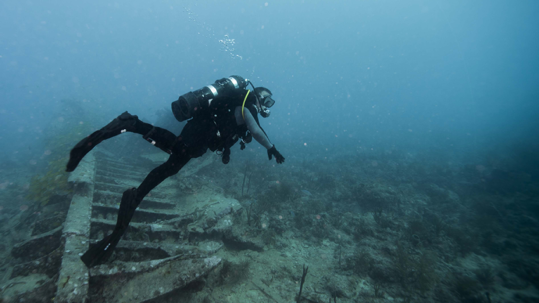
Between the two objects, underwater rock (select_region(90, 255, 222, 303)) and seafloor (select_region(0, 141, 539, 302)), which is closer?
underwater rock (select_region(90, 255, 222, 303))

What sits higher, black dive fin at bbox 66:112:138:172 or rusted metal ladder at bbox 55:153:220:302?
black dive fin at bbox 66:112:138:172

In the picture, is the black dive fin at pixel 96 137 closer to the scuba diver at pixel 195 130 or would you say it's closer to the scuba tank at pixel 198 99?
the scuba diver at pixel 195 130

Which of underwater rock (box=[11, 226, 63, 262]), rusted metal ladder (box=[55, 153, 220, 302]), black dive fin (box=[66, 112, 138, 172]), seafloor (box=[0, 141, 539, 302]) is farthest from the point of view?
underwater rock (box=[11, 226, 63, 262])

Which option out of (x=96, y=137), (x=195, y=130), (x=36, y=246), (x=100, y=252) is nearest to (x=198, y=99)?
(x=195, y=130)

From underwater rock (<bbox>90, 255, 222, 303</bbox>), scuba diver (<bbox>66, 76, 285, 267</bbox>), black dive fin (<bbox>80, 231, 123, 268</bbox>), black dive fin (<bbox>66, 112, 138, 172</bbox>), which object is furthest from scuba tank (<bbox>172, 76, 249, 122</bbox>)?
underwater rock (<bbox>90, 255, 222, 303</bbox>)

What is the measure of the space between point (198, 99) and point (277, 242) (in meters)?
5.55

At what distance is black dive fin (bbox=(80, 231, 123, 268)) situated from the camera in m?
2.75

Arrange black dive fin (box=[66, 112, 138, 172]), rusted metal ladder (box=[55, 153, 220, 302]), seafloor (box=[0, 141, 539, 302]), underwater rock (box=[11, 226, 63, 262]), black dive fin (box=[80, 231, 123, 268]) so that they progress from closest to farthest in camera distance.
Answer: black dive fin (box=[66, 112, 138, 172]) → rusted metal ladder (box=[55, 153, 220, 302]) → black dive fin (box=[80, 231, 123, 268]) → seafloor (box=[0, 141, 539, 302]) → underwater rock (box=[11, 226, 63, 262])

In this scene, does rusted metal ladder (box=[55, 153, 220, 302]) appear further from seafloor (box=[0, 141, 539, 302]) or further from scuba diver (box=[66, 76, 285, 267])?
scuba diver (box=[66, 76, 285, 267])

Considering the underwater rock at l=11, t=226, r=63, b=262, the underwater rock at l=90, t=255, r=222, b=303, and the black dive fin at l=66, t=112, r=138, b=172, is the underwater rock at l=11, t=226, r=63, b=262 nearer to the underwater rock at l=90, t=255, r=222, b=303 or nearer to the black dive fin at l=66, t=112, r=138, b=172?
the underwater rock at l=90, t=255, r=222, b=303

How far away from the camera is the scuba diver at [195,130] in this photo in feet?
9.24

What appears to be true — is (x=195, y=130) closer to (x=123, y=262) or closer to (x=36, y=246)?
(x=123, y=262)

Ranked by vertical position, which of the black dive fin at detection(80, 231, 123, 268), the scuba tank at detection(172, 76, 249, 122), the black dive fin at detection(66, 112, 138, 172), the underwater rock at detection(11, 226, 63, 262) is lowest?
the underwater rock at detection(11, 226, 63, 262)

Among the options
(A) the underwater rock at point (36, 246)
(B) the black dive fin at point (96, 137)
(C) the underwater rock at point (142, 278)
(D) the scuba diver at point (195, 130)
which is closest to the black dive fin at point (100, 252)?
(D) the scuba diver at point (195, 130)
